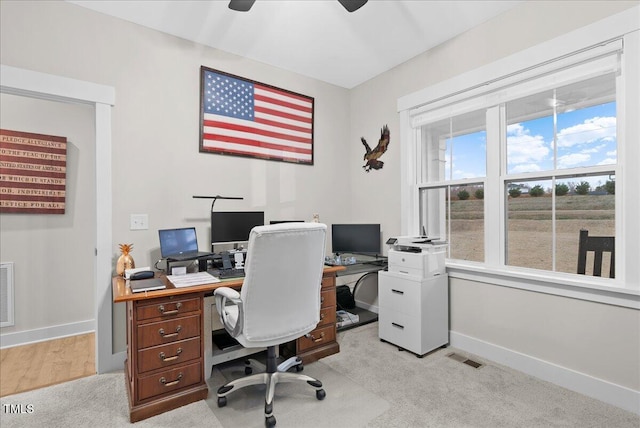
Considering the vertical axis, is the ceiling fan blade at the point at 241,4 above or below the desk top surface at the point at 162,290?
above

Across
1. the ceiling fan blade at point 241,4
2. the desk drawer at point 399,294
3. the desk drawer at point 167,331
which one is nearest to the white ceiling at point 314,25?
the ceiling fan blade at point 241,4

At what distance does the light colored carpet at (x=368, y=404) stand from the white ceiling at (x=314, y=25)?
2.92 meters

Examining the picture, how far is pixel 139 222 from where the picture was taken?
2697 millimetres

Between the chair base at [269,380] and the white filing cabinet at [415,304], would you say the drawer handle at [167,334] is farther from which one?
the white filing cabinet at [415,304]

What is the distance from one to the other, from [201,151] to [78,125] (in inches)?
61.7

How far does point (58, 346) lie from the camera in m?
3.05

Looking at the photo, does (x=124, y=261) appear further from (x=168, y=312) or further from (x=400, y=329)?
(x=400, y=329)

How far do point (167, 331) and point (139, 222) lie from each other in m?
1.10

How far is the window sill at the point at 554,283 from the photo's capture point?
204 cm

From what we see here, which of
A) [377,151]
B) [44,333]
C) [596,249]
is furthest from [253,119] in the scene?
[596,249]

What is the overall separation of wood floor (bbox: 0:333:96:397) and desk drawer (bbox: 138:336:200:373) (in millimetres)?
931

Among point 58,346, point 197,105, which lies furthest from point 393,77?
point 58,346

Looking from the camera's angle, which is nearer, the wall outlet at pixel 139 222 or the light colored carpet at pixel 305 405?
the light colored carpet at pixel 305 405

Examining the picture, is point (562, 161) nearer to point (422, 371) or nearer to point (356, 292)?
point (422, 371)
